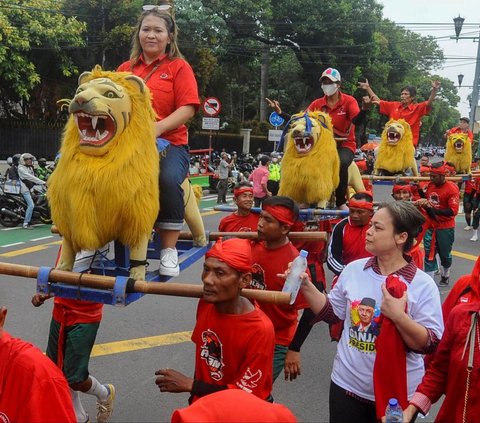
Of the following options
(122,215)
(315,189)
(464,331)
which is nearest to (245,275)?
(122,215)

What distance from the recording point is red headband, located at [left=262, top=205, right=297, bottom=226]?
3.57 m

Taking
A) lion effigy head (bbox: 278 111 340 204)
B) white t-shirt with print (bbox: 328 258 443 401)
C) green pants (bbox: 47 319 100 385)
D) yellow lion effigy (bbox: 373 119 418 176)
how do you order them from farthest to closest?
yellow lion effigy (bbox: 373 119 418 176), lion effigy head (bbox: 278 111 340 204), green pants (bbox: 47 319 100 385), white t-shirt with print (bbox: 328 258 443 401)

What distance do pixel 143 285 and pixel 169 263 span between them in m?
0.53

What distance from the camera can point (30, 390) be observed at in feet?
5.92

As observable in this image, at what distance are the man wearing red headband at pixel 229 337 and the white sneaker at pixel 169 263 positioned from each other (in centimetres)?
63

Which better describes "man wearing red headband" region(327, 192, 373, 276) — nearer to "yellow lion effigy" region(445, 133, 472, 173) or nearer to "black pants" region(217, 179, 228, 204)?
"yellow lion effigy" region(445, 133, 472, 173)

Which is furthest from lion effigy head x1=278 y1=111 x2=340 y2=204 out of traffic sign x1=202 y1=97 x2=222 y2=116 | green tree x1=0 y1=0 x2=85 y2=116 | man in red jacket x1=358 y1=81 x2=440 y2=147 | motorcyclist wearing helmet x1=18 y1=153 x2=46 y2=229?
green tree x1=0 y1=0 x2=85 y2=116

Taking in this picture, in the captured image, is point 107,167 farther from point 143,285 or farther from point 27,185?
point 27,185

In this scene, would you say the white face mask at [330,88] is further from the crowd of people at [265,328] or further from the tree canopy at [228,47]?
the tree canopy at [228,47]

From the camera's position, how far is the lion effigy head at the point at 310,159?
5.46m

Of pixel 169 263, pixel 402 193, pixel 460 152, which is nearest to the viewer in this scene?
pixel 169 263

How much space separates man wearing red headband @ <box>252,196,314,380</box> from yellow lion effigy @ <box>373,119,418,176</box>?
Answer: 460cm

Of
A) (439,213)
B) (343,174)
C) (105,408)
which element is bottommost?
(105,408)

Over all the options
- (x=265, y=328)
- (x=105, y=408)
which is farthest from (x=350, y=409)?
(x=105, y=408)
